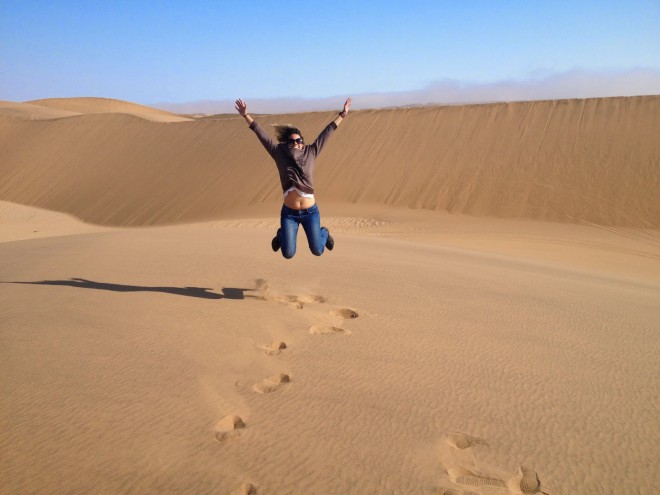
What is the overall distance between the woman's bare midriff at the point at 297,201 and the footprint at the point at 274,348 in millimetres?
1532

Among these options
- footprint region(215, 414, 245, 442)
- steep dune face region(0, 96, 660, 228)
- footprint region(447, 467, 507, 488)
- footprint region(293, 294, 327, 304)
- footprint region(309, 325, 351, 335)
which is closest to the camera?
footprint region(447, 467, 507, 488)

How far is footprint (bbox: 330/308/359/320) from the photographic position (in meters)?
4.50

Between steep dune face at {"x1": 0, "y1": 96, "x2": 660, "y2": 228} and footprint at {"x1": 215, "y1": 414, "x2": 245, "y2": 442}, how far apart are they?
54.6 ft

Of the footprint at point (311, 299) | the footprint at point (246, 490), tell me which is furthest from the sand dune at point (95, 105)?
the footprint at point (246, 490)

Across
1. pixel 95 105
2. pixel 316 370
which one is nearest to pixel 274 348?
pixel 316 370

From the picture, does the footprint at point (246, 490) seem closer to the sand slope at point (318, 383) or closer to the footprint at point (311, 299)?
the sand slope at point (318, 383)

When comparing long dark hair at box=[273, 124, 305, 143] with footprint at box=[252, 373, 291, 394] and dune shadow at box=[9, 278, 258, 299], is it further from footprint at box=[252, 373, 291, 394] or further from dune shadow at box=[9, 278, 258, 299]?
footprint at box=[252, 373, 291, 394]

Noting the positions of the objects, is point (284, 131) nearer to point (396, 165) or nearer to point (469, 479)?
point (469, 479)

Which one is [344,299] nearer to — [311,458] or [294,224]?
[294,224]

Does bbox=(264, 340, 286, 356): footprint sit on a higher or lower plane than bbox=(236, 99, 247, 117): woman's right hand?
lower

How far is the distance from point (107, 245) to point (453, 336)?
211 inches

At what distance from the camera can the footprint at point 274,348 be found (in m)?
3.62

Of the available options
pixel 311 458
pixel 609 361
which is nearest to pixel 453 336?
pixel 609 361

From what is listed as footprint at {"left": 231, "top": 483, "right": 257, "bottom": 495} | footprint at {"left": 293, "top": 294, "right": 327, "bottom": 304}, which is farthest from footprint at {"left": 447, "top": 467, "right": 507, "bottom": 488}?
footprint at {"left": 293, "top": 294, "right": 327, "bottom": 304}
